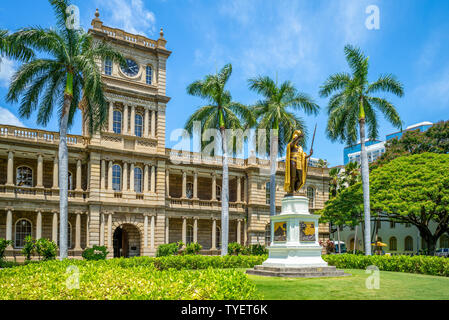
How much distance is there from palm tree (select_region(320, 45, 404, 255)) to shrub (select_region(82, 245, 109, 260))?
17.6 m

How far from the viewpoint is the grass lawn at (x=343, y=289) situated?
1138 cm

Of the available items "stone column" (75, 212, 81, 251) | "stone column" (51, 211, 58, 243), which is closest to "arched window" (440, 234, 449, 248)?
"stone column" (75, 212, 81, 251)

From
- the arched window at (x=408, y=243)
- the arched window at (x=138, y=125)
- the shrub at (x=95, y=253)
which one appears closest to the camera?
the shrub at (x=95, y=253)

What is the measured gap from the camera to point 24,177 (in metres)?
32.5

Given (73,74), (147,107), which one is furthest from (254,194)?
(73,74)

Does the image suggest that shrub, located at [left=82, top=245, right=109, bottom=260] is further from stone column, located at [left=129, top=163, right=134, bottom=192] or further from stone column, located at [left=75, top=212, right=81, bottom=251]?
stone column, located at [left=129, top=163, right=134, bottom=192]

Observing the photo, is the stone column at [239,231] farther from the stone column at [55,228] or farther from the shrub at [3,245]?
the shrub at [3,245]

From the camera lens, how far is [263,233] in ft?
133

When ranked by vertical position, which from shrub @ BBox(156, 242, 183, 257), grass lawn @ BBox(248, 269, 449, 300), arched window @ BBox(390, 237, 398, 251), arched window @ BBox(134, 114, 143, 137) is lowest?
arched window @ BBox(390, 237, 398, 251)

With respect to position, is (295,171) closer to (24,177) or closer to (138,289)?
(138,289)

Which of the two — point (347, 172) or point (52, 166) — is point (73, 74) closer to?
point (52, 166)

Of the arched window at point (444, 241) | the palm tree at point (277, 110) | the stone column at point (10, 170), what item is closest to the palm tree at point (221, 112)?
the palm tree at point (277, 110)

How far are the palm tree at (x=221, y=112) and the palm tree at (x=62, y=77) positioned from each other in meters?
7.90

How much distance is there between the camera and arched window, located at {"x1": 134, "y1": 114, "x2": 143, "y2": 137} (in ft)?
114
